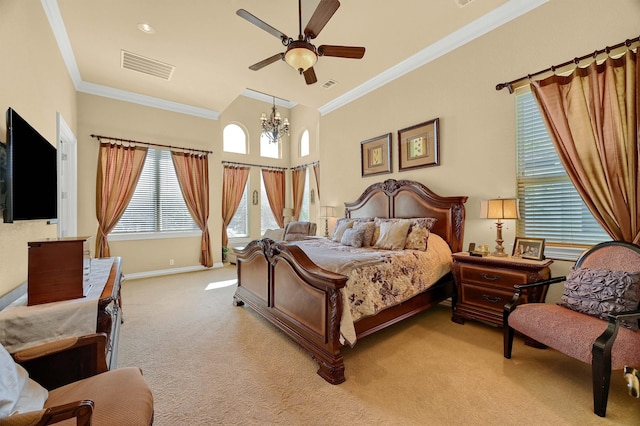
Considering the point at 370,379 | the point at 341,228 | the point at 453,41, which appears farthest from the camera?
the point at 341,228

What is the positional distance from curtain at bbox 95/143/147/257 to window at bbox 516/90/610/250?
598 cm

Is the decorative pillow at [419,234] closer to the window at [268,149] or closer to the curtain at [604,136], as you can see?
the curtain at [604,136]

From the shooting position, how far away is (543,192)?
2830 millimetres

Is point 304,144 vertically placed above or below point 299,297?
above

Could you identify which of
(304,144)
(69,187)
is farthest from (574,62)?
(69,187)

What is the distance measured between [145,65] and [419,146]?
4229 millimetres

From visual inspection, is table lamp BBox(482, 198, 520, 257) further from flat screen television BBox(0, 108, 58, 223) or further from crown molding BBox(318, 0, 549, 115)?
flat screen television BBox(0, 108, 58, 223)

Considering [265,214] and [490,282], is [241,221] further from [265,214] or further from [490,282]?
[490,282]

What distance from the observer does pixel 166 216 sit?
5391mm

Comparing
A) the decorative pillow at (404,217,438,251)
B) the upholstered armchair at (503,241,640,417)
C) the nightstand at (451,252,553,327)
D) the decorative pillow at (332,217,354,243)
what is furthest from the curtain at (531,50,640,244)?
the decorative pillow at (332,217,354,243)

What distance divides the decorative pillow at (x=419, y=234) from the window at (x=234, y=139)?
17.1 feet

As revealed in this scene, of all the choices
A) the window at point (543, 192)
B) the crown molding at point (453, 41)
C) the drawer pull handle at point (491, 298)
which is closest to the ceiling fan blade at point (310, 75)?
the crown molding at point (453, 41)

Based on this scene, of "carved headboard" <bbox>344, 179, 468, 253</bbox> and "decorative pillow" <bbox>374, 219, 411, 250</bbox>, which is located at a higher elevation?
"carved headboard" <bbox>344, 179, 468, 253</bbox>

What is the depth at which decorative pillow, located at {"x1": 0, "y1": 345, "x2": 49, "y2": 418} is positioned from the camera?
0.91 m
